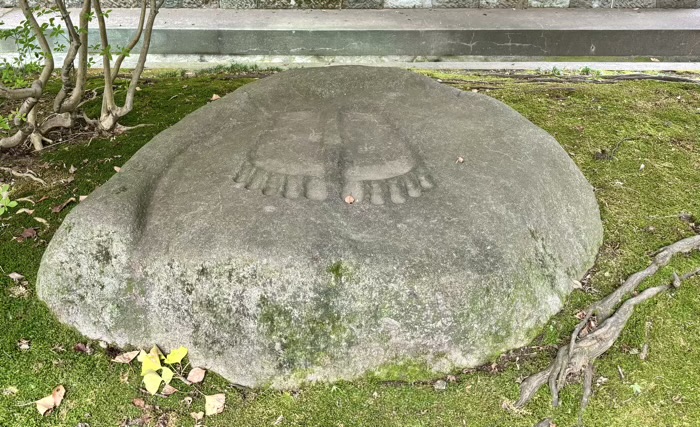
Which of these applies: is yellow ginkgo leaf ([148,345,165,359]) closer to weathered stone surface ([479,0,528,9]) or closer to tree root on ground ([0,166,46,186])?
tree root on ground ([0,166,46,186])

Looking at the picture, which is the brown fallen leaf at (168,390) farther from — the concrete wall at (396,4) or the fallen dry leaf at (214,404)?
the concrete wall at (396,4)

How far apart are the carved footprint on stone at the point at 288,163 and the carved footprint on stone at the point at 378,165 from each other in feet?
0.34

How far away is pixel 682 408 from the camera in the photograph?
195cm

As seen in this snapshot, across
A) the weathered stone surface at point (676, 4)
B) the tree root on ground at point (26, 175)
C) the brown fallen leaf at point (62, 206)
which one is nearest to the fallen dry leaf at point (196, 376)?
the brown fallen leaf at point (62, 206)

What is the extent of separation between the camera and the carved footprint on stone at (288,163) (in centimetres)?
213

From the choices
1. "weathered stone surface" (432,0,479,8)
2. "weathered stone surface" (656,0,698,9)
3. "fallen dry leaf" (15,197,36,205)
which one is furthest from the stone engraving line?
"weathered stone surface" (656,0,698,9)

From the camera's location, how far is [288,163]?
2.25 metres

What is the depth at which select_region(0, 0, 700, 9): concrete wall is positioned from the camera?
661 centimetres

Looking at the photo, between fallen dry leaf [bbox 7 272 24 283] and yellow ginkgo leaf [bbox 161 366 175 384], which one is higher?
fallen dry leaf [bbox 7 272 24 283]

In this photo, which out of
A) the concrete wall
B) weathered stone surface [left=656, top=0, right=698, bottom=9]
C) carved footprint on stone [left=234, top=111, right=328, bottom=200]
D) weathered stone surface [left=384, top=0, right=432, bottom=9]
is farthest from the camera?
weathered stone surface [left=656, top=0, right=698, bottom=9]

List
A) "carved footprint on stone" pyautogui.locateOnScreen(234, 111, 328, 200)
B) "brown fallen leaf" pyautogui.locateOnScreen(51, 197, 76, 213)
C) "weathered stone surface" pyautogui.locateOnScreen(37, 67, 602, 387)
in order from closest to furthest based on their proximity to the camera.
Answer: "weathered stone surface" pyautogui.locateOnScreen(37, 67, 602, 387) < "carved footprint on stone" pyautogui.locateOnScreen(234, 111, 328, 200) < "brown fallen leaf" pyautogui.locateOnScreen(51, 197, 76, 213)

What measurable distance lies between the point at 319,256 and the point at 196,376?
0.58m

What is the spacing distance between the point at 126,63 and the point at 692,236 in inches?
184

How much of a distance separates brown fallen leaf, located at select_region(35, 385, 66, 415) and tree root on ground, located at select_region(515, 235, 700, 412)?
4.90ft
